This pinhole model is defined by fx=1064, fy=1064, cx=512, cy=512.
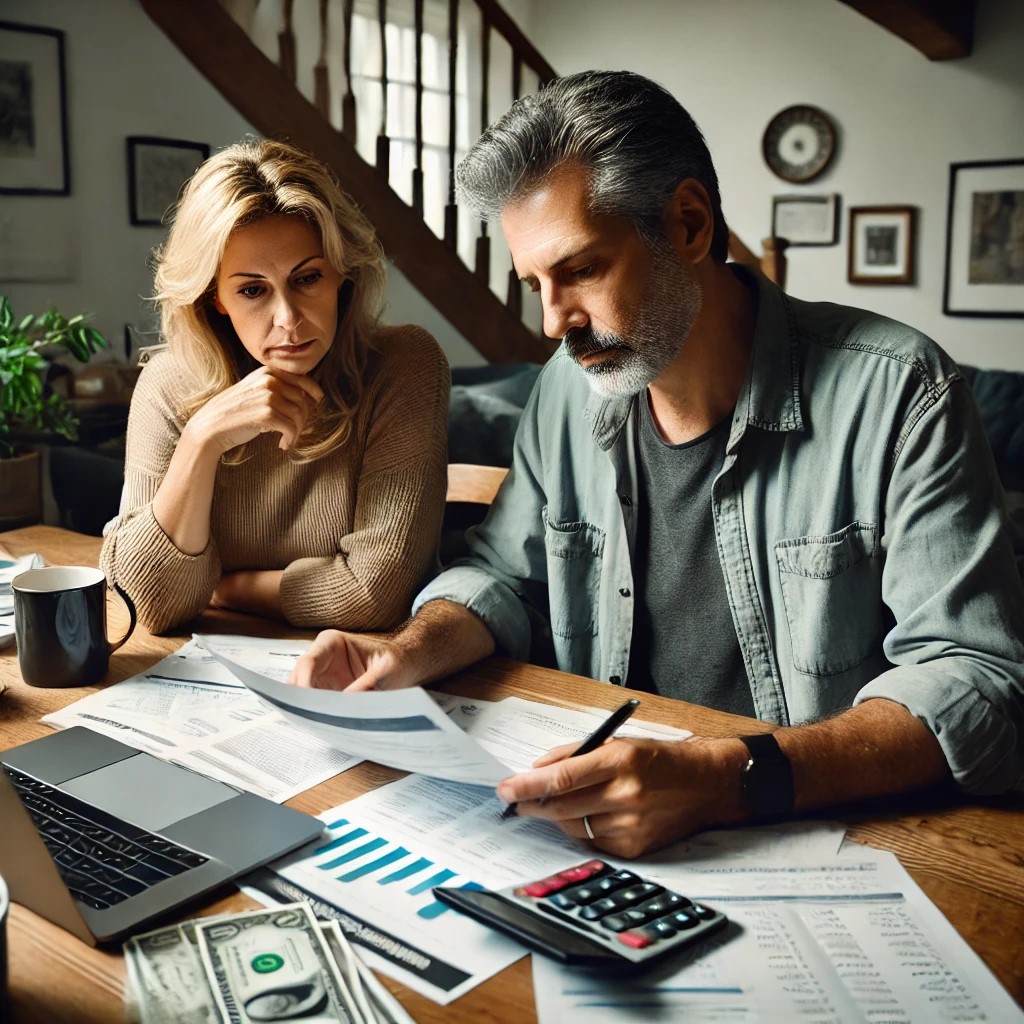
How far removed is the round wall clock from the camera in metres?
5.97

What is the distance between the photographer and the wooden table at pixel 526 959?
2.13 ft

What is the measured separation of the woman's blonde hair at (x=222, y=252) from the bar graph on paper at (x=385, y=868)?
87cm

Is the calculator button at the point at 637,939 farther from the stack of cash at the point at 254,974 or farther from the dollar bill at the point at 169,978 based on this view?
the dollar bill at the point at 169,978

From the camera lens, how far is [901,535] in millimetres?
1134

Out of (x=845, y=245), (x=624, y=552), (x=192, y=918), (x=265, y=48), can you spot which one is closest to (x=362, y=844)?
(x=192, y=918)

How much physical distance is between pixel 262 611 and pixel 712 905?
94cm

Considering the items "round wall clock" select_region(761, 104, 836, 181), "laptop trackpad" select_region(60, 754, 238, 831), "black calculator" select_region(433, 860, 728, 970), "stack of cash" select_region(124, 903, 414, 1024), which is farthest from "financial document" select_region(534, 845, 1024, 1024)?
"round wall clock" select_region(761, 104, 836, 181)

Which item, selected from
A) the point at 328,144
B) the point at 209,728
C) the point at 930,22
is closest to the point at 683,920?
the point at 209,728

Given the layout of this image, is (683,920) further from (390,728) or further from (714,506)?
(714,506)

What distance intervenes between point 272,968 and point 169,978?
6 centimetres

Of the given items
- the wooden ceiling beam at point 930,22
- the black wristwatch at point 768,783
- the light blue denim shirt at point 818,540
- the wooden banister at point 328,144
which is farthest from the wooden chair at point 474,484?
the wooden ceiling beam at point 930,22

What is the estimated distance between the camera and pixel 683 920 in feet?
2.34

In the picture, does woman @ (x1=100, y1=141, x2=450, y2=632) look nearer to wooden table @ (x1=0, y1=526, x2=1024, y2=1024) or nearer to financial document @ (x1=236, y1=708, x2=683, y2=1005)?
wooden table @ (x1=0, y1=526, x2=1024, y2=1024)

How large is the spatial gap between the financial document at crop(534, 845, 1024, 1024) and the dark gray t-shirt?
580 mm
